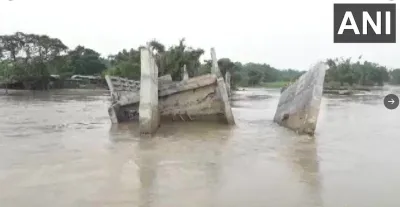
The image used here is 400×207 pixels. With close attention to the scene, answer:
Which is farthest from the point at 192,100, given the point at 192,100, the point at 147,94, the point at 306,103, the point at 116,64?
the point at 116,64

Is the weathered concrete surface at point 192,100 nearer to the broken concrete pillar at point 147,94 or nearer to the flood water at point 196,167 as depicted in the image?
the flood water at point 196,167

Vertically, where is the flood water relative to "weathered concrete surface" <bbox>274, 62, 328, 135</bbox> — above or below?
below

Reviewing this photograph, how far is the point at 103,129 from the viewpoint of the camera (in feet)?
43.6

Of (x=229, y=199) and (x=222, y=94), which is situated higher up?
(x=222, y=94)

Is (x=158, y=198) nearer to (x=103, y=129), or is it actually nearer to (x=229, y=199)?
(x=229, y=199)

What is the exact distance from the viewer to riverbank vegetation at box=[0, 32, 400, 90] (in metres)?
37.3

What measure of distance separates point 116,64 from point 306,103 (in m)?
41.8

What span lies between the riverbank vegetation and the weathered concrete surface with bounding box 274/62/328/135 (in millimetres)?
22620

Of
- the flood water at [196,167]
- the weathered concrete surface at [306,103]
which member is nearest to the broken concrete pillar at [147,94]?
→ the flood water at [196,167]

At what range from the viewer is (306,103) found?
460 inches

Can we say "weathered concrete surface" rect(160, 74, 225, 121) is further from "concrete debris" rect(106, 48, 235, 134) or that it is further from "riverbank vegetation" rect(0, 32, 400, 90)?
"riverbank vegetation" rect(0, 32, 400, 90)

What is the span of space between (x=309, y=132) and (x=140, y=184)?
6821mm

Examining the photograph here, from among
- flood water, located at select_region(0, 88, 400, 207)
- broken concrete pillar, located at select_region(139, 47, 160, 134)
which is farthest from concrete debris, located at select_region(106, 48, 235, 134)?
broken concrete pillar, located at select_region(139, 47, 160, 134)

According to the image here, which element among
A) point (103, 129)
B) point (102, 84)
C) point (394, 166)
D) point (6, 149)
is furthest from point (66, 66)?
point (394, 166)
